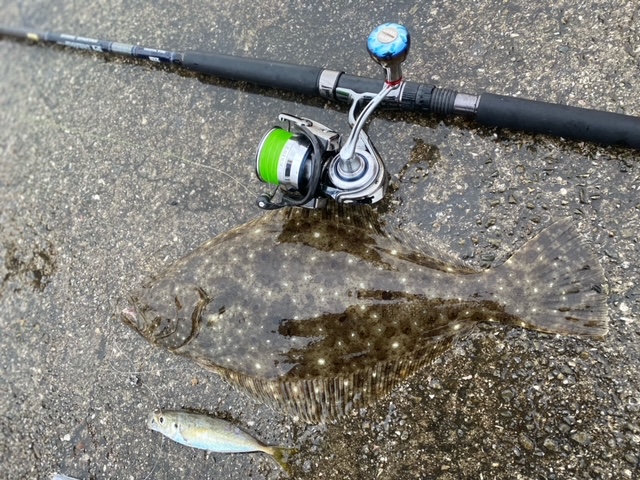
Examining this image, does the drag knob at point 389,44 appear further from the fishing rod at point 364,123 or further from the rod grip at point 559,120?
the rod grip at point 559,120

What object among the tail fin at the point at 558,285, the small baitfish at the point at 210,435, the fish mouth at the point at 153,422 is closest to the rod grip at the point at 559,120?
the tail fin at the point at 558,285

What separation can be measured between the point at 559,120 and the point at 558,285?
71cm

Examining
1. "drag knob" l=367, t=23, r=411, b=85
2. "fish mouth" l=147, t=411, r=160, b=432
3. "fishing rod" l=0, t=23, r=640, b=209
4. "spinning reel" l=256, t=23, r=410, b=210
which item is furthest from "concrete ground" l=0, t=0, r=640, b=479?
"drag knob" l=367, t=23, r=411, b=85

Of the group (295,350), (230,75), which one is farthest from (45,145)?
(295,350)

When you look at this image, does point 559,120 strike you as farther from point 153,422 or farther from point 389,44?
point 153,422

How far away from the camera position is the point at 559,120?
2166mm

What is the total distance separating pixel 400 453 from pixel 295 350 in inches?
27.4

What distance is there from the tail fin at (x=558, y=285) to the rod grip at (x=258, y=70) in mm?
1273

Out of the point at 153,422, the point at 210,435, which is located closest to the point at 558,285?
the point at 210,435

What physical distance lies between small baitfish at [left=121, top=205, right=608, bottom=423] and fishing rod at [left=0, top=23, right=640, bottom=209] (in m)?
0.23

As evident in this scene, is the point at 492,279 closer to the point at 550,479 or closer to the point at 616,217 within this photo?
the point at 616,217

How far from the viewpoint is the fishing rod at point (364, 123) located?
2.00 metres

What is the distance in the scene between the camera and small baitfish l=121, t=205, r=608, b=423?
216 cm

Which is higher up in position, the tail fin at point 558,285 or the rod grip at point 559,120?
the rod grip at point 559,120
